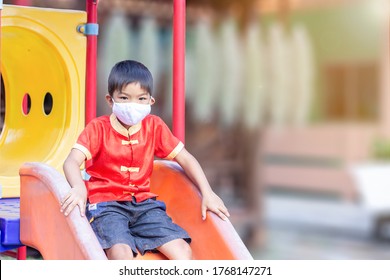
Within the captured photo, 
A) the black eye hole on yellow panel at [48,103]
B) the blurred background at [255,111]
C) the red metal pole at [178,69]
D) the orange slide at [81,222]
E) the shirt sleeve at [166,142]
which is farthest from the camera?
the blurred background at [255,111]

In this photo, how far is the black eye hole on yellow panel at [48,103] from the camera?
7.80 feet

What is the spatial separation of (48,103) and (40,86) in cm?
6

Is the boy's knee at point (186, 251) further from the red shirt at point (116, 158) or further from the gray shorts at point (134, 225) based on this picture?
the red shirt at point (116, 158)

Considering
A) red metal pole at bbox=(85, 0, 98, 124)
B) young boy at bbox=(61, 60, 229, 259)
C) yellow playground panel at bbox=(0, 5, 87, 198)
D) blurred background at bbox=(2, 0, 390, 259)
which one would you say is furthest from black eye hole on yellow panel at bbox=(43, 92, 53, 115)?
blurred background at bbox=(2, 0, 390, 259)

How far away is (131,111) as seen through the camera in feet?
5.42

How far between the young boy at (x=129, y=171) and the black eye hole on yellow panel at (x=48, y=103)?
0.69 meters

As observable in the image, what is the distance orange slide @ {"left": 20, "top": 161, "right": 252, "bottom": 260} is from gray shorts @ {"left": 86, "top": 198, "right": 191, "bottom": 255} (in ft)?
0.14

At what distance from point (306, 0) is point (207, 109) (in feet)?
11.1

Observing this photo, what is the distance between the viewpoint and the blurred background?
5.63 m

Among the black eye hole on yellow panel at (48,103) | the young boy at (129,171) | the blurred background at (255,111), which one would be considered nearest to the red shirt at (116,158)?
the young boy at (129,171)

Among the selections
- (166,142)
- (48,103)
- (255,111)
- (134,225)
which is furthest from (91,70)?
(255,111)

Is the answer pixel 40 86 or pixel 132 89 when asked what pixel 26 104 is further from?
pixel 132 89

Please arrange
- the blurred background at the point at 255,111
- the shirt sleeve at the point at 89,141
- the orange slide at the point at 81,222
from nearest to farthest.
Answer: the orange slide at the point at 81,222
the shirt sleeve at the point at 89,141
the blurred background at the point at 255,111

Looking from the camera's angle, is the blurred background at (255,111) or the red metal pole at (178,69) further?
the blurred background at (255,111)
